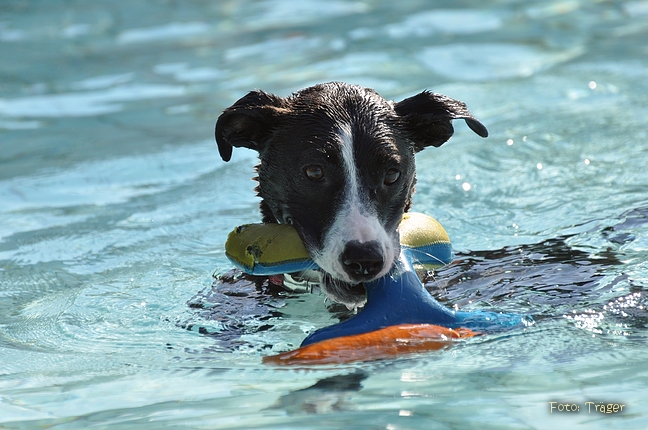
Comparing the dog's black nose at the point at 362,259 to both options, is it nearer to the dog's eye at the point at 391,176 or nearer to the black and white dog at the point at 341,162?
the black and white dog at the point at 341,162

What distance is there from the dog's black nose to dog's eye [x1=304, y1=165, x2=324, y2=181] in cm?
52

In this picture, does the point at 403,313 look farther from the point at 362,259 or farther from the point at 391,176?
the point at 391,176

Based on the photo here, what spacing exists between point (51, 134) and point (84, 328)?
520 cm

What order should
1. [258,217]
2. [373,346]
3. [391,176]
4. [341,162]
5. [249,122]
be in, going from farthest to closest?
[258,217] < [249,122] < [391,176] < [341,162] < [373,346]

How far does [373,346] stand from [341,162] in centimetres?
100

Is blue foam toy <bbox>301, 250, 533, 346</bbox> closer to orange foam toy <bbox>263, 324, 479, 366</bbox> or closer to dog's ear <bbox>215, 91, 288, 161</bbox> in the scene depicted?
orange foam toy <bbox>263, 324, 479, 366</bbox>

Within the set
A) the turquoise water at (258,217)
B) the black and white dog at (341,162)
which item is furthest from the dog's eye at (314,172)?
the turquoise water at (258,217)

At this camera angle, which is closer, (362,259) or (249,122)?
(362,259)

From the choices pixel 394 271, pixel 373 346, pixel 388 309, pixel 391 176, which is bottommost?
pixel 373 346

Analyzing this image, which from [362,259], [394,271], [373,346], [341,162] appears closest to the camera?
[373,346]

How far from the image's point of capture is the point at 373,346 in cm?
386

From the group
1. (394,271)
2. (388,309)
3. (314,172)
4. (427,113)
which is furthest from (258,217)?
(388,309)

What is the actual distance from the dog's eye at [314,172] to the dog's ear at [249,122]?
1.54 feet

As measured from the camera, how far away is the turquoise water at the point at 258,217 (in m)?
3.53
